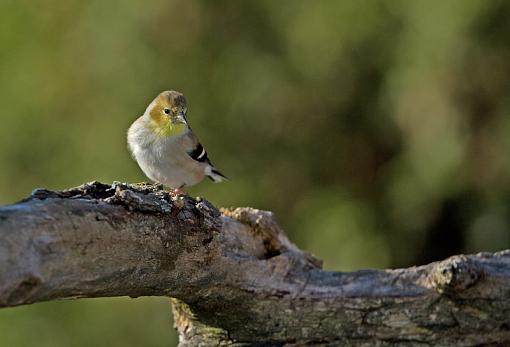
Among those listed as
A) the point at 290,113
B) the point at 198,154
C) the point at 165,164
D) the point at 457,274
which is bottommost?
the point at 457,274

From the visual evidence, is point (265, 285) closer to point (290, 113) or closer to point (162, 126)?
point (162, 126)

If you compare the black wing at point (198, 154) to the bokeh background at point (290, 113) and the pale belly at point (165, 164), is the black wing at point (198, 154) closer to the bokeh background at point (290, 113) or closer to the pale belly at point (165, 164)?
the pale belly at point (165, 164)

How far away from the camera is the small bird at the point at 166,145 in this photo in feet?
9.74

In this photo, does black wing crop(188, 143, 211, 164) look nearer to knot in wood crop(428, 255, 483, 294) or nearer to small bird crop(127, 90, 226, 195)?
small bird crop(127, 90, 226, 195)

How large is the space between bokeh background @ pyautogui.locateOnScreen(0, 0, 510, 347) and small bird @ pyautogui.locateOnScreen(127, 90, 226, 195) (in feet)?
3.08

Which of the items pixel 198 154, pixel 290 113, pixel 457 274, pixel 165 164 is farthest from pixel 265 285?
pixel 290 113

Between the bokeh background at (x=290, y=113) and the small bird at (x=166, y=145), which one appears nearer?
the small bird at (x=166, y=145)

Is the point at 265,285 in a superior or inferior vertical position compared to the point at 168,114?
inferior

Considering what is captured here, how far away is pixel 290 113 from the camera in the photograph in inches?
157

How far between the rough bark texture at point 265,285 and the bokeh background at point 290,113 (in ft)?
4.79

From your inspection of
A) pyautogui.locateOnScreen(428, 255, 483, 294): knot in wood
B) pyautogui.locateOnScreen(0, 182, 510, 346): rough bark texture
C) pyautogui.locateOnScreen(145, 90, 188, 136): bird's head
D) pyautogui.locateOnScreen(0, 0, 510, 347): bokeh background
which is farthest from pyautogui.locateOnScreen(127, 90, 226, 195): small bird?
pyautogui.locateOnScreen(428, 255, 483, 294): knot in wood

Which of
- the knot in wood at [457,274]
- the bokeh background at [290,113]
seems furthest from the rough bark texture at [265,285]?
the bokeh background at [290,113]

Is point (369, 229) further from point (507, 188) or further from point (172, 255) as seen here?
point (172, 255)

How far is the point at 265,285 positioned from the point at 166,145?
99cm
